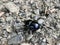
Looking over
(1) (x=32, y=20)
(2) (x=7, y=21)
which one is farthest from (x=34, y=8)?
(2) (x=7, y=21)

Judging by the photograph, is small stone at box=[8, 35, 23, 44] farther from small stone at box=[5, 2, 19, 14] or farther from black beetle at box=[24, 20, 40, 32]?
small stone at box=[5, 2, 19, 14]

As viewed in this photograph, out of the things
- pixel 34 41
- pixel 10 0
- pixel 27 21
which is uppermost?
pixel 10 0

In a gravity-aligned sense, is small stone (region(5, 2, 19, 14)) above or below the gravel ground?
above

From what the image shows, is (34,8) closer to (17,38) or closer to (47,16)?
(47,16)

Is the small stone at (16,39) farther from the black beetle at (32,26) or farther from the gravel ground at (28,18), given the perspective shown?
the black beetle at (32,26)

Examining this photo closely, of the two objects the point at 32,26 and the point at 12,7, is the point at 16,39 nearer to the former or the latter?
the point at 32,26

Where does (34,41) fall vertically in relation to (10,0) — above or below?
below

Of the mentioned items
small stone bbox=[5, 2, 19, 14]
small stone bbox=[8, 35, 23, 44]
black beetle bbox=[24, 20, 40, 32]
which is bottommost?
small stone bbox=[8, 35, 23, 44]

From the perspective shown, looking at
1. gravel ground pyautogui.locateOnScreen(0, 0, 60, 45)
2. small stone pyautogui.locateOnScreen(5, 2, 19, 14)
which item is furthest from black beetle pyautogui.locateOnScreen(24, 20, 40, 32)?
small stone pyautogui.locateOnScreen(5, 2, 19, 14)

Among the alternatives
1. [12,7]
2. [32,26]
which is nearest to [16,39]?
[32,26]
